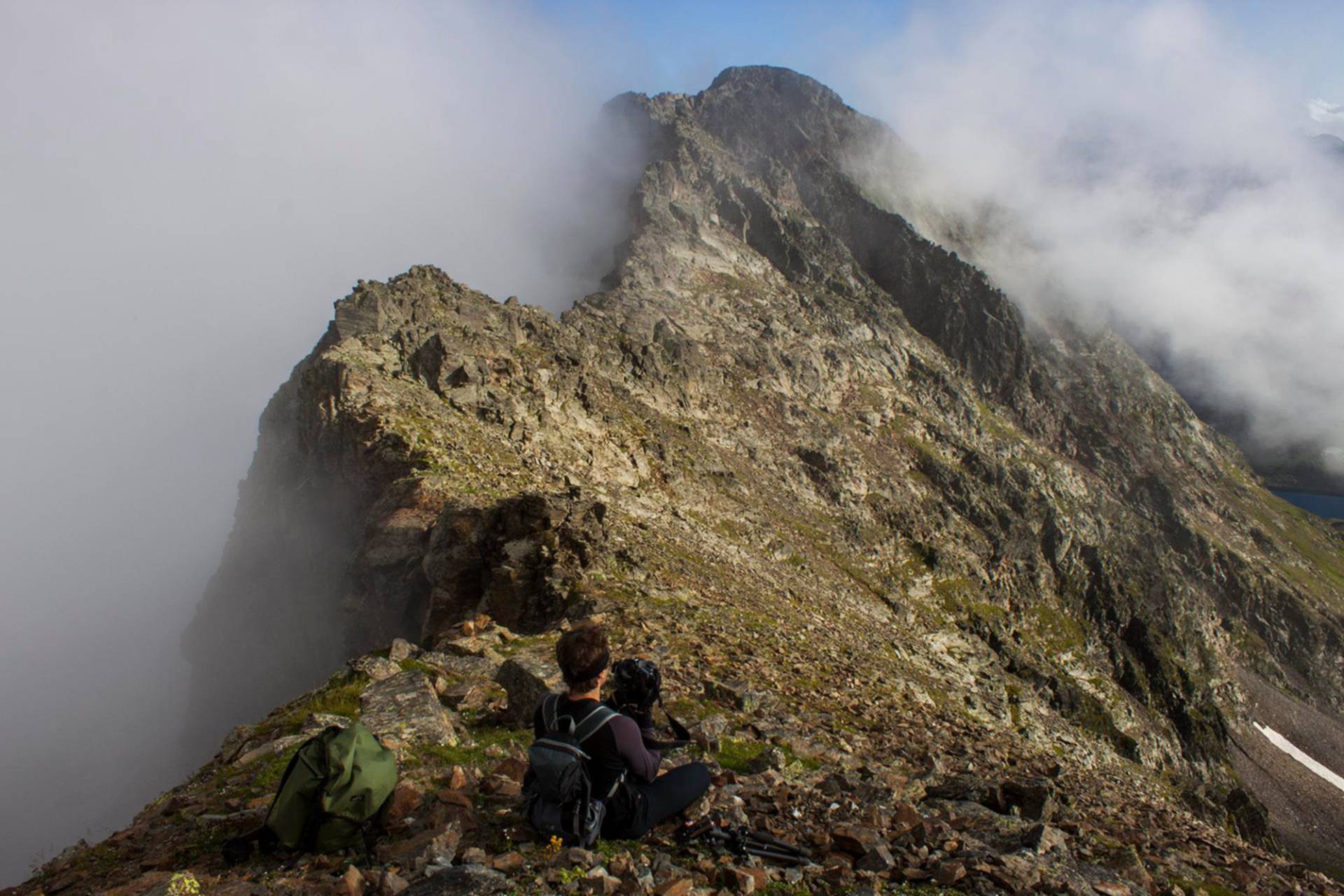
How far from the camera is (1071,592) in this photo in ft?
386

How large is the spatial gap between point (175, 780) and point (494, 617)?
178 feet

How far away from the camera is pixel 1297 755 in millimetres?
125875

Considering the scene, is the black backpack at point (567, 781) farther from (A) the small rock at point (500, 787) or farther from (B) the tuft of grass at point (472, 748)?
(B) the tuft of grass at point (472, 748)

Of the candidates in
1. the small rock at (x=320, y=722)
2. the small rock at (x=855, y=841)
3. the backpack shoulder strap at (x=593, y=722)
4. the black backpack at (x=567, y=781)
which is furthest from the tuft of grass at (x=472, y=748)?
the small rock at (x=855, y=841)

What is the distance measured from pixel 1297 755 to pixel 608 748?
17560 cm

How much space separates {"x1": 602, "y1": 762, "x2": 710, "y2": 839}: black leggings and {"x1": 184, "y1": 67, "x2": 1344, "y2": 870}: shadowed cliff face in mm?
15162

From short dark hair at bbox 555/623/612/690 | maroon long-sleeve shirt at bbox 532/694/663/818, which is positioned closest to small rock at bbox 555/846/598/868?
maroon long-sleeve shirt at bbox 532/694/663/818

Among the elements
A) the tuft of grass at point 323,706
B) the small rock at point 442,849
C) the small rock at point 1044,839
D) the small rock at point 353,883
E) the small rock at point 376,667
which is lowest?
the tuft of grass at point 323,706

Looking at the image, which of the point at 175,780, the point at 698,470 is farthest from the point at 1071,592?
the point at 175,780

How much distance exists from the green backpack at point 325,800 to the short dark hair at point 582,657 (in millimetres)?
Answer: 2688

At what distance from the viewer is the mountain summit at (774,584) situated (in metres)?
10.3

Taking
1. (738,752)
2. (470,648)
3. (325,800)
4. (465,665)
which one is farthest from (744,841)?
(470,648)

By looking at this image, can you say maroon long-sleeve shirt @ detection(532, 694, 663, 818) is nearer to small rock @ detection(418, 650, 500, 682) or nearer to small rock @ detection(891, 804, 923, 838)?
small rock @ detection(891, 804, 923, 838)

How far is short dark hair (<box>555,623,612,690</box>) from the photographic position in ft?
24.1
